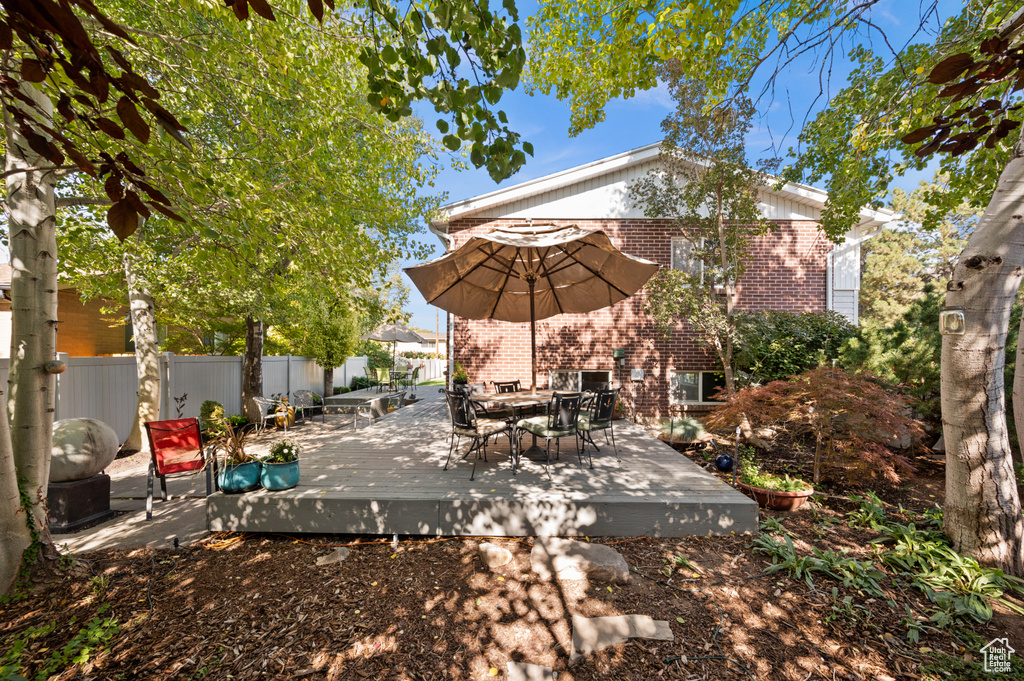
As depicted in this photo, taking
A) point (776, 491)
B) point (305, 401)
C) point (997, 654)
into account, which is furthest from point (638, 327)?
point (305, 401)

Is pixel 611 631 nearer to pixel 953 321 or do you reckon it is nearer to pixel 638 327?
pixel 953 321

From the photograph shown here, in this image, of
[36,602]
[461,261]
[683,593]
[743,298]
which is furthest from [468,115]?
[743,298]

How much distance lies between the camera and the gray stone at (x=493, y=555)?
335 centimetres

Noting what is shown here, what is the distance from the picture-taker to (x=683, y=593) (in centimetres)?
305

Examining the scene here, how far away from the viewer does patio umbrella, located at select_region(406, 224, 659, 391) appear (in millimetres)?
4812

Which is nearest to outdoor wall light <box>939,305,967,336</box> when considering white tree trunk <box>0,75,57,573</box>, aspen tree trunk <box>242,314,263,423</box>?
white tree trunk <box>0,75,57,573</box>

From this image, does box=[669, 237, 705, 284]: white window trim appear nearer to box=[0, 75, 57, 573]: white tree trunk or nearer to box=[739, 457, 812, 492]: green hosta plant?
box=[739, 457, 812, 492]: green hosta plant

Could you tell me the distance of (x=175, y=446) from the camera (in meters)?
4.87

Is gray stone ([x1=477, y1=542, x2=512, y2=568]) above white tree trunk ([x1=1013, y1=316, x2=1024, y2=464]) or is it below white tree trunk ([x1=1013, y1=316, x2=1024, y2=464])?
below

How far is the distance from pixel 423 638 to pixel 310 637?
0.78m

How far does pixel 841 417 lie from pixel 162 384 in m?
12.2

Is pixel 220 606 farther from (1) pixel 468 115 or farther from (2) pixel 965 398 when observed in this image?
(2) pixel 965 398

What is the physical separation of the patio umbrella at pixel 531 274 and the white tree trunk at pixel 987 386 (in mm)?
2709

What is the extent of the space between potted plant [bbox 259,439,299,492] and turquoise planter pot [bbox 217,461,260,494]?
8 centimetres
